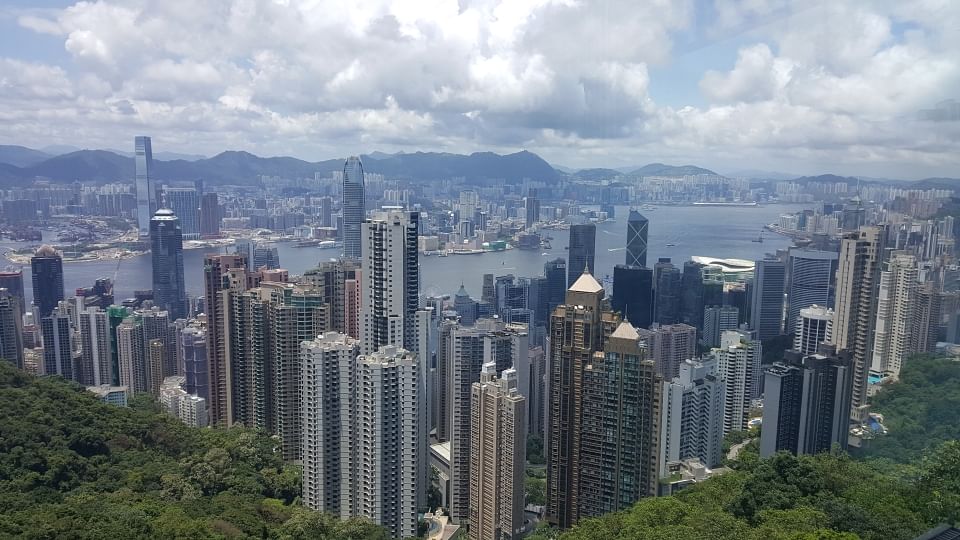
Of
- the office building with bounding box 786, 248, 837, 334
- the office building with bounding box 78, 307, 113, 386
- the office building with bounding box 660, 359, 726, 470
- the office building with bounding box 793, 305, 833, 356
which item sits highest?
the office building with bounding box 786, 248, 837, 334

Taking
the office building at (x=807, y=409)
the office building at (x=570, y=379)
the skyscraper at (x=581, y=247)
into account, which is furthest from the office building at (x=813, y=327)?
the skyscraper at (x=581, y=247)

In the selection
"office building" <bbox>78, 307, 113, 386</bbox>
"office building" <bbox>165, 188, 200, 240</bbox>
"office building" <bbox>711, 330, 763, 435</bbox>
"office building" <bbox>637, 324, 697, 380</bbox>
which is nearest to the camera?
"office building" <bbox>711, 330, 763, 435</bbox>

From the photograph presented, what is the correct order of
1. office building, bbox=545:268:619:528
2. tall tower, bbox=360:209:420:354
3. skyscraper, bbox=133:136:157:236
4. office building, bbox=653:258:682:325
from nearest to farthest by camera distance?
office building, bbox=545:268:619:528 < tall tower, bbox=360:209:420:354 < office building, bbox=653:258:682:325 < skyscraper, bbox=133:136:157:236

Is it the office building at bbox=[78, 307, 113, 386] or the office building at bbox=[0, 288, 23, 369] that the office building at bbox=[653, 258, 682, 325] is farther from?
the office building at bbox=[0, 288, 23, 369]

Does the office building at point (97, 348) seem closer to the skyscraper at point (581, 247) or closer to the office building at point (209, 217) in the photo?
the office building at point (209, 217)

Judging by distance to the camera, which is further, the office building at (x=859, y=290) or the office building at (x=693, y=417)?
the office building at (x=859, y=290)

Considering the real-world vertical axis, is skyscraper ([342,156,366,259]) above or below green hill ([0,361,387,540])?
above

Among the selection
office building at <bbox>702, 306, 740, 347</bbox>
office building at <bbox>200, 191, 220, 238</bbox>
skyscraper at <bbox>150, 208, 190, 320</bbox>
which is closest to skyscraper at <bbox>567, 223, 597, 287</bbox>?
office building at <bbox>702, 306, 740, 347</bbox>
